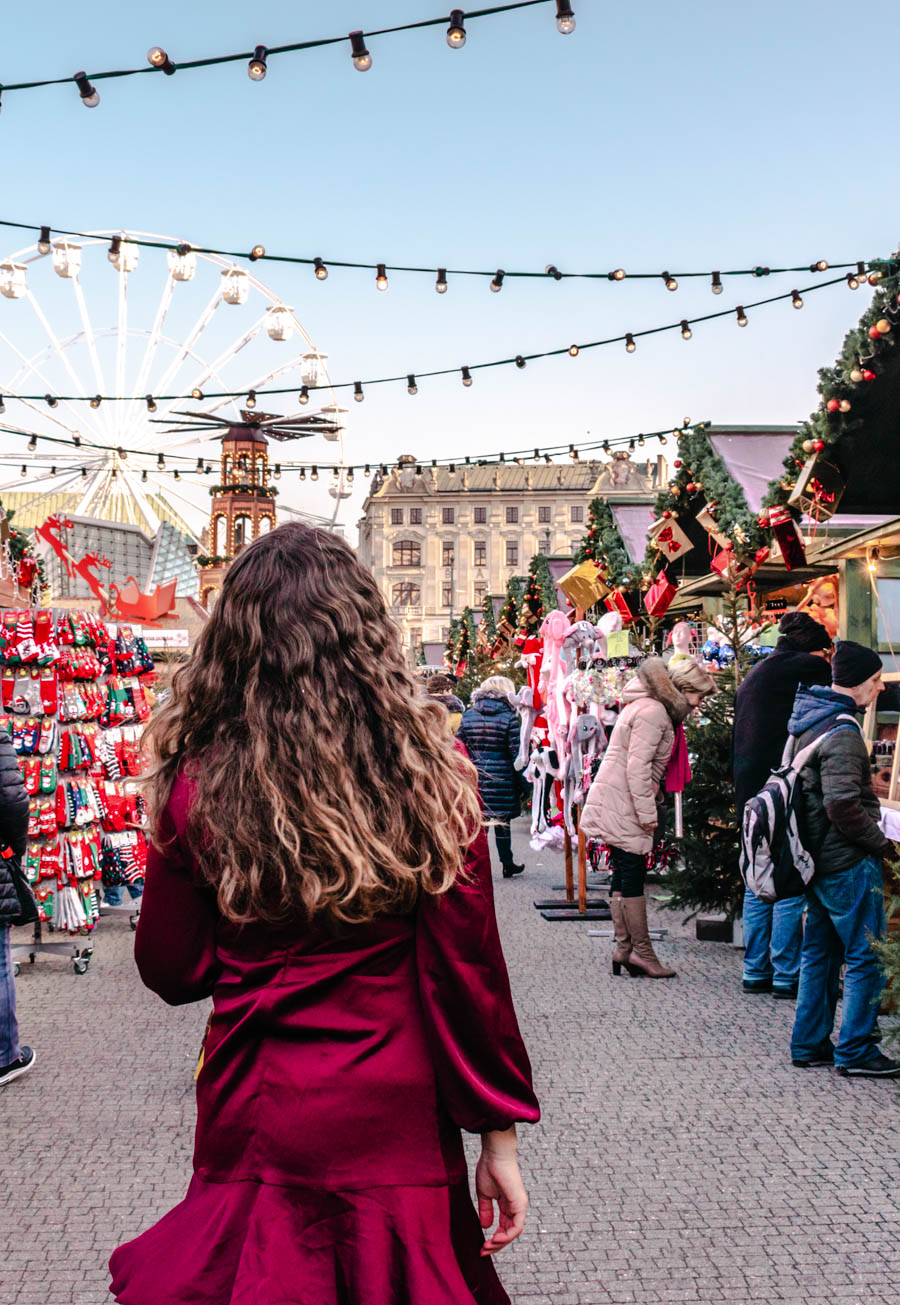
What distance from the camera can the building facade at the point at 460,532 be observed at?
89.7m

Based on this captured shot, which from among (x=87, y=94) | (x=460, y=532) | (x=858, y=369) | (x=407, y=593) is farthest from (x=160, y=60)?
(x=460, y=532)

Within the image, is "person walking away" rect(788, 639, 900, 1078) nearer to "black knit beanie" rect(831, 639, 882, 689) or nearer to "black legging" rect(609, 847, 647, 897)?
"black knit beanie" rect(831, 639, 882, 689)

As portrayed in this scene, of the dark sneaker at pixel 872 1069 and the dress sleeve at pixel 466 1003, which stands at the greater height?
the dress sleeve at pixel 466 1003

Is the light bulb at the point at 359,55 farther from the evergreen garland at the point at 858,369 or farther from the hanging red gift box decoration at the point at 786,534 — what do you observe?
the hanging red gift box decoration at the point at 786,534

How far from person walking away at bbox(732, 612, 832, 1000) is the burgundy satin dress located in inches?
191

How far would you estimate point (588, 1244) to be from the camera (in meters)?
3.55

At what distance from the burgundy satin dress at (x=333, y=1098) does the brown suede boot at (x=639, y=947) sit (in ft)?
17.4

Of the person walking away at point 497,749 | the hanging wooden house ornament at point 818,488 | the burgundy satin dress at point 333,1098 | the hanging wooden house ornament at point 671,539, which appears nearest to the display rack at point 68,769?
the person walking away at point 497,749

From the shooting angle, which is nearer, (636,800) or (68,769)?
(636,800)

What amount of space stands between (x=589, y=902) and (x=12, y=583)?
5108 mm

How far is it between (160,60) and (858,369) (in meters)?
4.29

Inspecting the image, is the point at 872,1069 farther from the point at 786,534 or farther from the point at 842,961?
the point at 786,534

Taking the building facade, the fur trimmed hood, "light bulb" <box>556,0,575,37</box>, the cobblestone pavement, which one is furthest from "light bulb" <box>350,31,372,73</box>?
the building facade

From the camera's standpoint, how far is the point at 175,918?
1908mm
